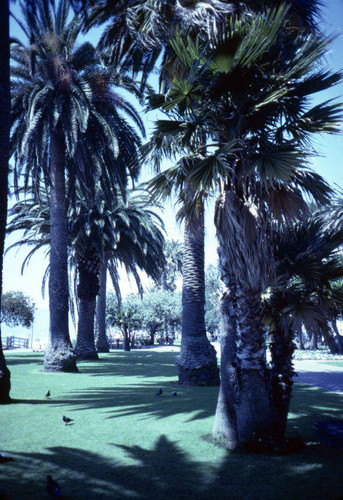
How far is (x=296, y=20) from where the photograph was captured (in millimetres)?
8977

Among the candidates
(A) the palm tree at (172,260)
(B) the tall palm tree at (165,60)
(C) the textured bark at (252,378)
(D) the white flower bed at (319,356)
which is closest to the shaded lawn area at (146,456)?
(C) the textured bark at (252,378)

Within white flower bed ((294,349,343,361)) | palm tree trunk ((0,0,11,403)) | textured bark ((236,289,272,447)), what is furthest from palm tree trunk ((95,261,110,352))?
textured bark ((236,289,272,447))

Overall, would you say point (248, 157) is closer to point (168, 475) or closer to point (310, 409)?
point (168, 475)

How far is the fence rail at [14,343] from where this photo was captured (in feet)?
125

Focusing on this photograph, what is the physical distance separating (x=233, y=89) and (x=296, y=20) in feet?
15.3

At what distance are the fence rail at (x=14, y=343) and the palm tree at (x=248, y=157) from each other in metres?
36.7

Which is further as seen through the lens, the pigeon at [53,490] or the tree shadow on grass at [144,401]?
the tree shadow on grass at [144,401]

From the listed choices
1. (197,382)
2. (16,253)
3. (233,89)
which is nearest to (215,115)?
(233,89)

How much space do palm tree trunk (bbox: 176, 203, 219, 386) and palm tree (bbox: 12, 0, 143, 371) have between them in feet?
15.0

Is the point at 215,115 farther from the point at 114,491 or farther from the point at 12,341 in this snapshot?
the point at 12,341

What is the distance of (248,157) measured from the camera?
5.45 metres

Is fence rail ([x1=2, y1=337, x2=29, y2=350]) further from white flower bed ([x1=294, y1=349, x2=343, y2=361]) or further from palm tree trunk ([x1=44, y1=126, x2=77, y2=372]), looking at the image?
palm tree trunk ([x1=44, y1=126, x2=77, y2=372])

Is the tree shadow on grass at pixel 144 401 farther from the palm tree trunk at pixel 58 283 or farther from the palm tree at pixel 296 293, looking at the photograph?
the palm tree trunk at pixel 58 283

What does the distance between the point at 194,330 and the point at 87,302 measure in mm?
11849
